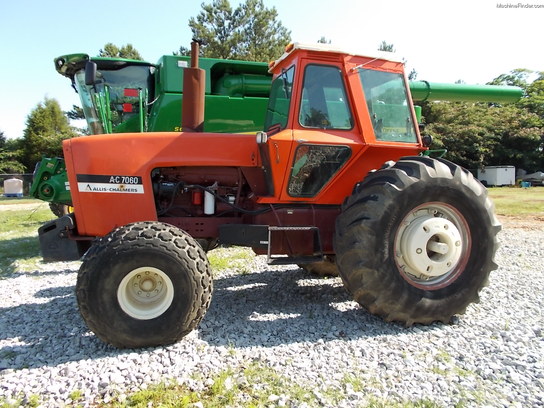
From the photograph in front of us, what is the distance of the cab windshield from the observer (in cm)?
720

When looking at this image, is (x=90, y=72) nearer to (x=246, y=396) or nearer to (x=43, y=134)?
(x=246, y=396)

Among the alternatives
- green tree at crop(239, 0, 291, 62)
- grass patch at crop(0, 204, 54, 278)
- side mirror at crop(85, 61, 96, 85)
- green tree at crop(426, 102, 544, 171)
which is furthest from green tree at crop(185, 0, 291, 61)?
side mirror at crop(85, 61, 96, 85)

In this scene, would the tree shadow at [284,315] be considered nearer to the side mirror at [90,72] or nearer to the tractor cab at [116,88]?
the side mirror at [90,72]

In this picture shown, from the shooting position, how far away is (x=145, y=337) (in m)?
3.23

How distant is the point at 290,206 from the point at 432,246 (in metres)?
1.37

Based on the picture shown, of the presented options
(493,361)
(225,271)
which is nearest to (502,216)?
(225,271)

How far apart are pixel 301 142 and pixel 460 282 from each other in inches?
76.5

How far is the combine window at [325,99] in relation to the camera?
4016mm

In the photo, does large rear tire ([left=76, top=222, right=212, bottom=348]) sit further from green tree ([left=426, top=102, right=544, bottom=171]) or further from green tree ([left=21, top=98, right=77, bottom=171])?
green tree ([left=21, top=98, right=77, bottom=171])

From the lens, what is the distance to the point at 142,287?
3.42 meters

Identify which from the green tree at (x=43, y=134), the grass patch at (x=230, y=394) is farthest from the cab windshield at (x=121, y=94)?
the green tree at (x=43, y=134)

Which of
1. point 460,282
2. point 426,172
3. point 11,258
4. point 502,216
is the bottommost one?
point 502,216

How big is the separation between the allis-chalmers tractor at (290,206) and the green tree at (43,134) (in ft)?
109

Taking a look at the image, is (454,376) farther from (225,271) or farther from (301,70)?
(225,271)
